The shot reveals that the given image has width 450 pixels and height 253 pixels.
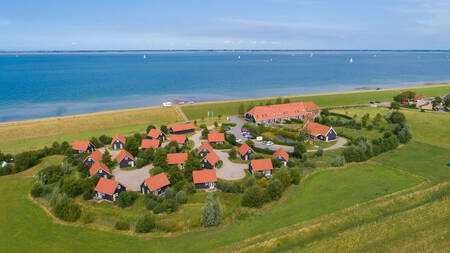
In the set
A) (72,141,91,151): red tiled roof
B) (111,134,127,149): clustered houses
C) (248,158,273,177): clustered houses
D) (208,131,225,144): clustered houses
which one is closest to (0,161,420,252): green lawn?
(248,158,273,177): clustered houses

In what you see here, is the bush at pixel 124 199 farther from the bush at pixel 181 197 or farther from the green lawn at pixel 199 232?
the bush at pixel 181 197

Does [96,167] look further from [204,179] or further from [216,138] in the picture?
[216,138]

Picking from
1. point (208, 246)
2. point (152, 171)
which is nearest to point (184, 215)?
point (208, 246)

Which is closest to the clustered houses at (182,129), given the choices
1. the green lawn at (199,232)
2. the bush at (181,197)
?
the green lawn at (199,232)

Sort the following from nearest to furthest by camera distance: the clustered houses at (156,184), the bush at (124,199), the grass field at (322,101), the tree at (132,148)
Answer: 1. the bush at (124,199)
2. the clustered houses at (156,184)
3. the tree at (132,148)
4. the grass field at (322,101)

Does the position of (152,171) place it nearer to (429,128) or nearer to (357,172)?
(357,172)

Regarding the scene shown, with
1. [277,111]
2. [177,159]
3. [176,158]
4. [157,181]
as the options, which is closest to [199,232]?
[157,181]
